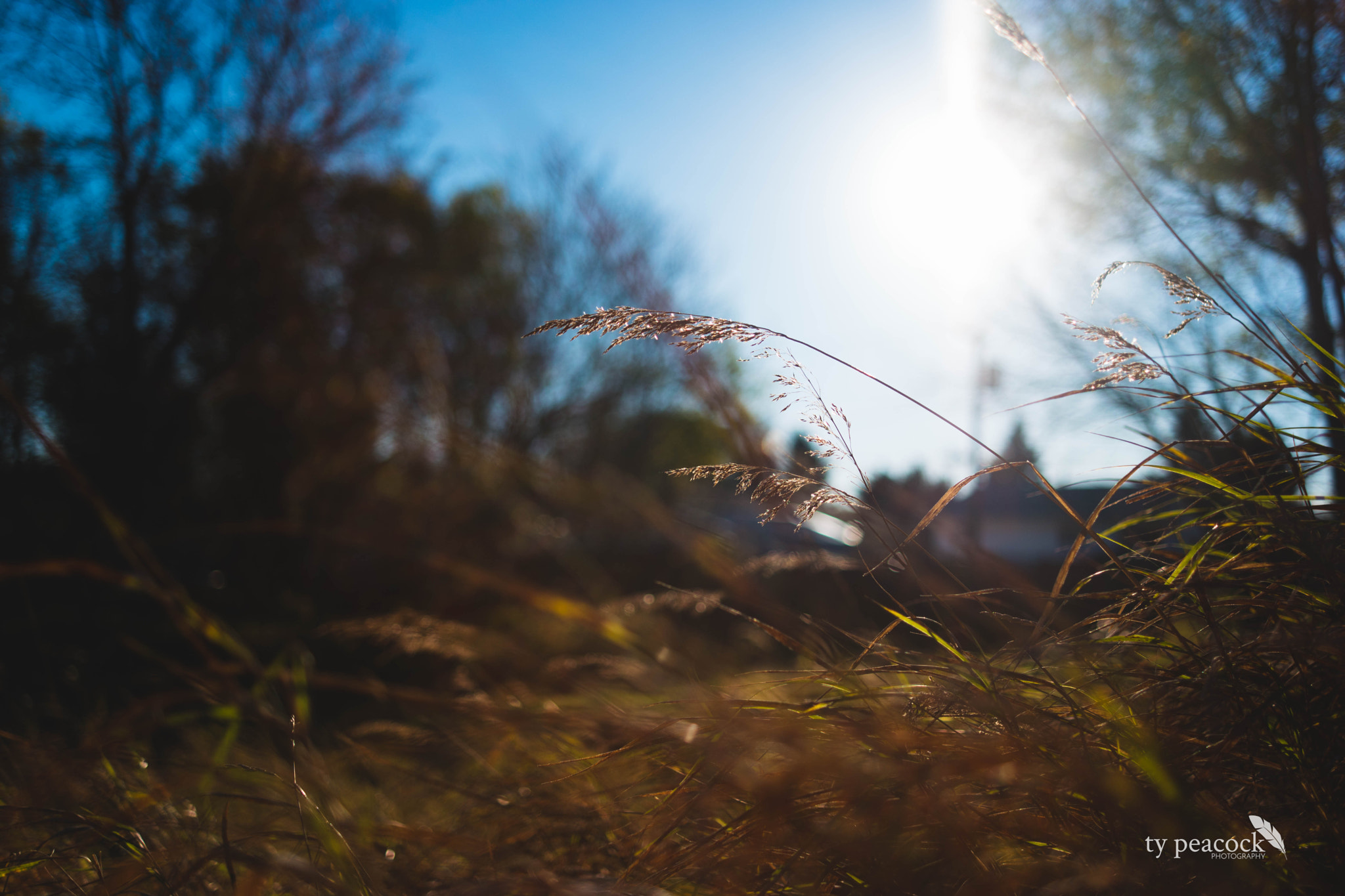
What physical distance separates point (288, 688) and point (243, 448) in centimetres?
752

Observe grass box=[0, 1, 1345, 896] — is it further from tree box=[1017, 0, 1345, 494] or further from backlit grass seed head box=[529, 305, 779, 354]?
tree box=[1017, 0, 1345, 494]

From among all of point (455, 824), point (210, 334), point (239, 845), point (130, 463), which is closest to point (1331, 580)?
point (455, 824)

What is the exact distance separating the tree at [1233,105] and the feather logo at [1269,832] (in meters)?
1.69

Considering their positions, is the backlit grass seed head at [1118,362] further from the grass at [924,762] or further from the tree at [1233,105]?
the tree at [1233,105]

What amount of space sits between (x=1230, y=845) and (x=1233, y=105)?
14.5ft

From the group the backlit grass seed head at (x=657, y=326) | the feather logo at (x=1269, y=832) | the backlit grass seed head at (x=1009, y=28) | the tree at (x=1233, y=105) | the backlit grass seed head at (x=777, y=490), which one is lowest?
the feather logo at (x=1269, y=832)

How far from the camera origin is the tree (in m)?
2.40

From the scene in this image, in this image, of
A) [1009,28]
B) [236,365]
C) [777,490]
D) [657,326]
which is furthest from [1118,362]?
[236,365]

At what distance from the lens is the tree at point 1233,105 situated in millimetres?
2402

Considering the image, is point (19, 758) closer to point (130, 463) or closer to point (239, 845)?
point (239, 845)

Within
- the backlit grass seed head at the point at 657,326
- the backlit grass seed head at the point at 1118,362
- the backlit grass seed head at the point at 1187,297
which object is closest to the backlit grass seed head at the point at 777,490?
the backlit grass seed head at the point at 657,326

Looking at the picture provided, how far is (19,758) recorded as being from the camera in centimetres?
113

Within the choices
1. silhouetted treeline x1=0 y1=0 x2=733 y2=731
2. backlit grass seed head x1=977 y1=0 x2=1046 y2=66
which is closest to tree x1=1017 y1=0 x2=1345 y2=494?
backlit grass seed head x1=977 y1=0 x2=1046 y2=66

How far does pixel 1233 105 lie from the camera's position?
349cm
